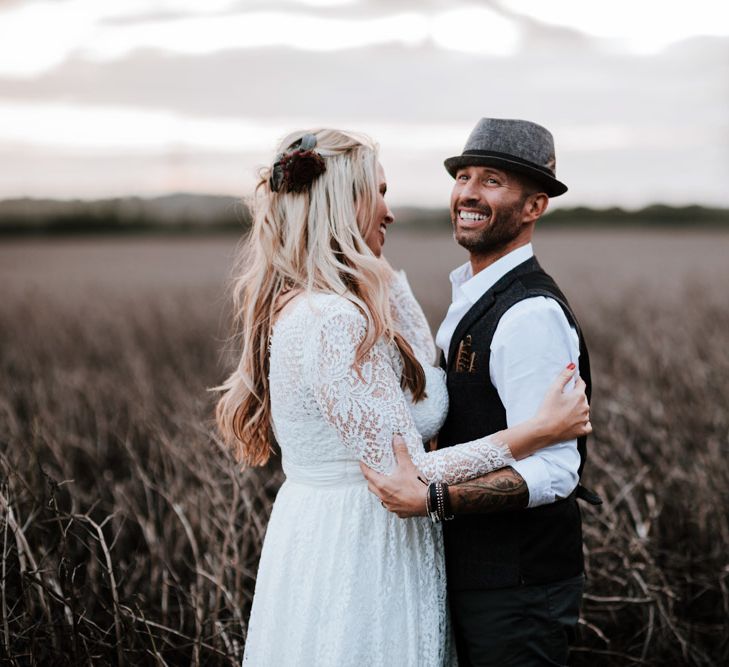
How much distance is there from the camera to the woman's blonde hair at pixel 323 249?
200cm

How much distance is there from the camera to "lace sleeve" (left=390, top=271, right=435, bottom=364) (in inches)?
88.2

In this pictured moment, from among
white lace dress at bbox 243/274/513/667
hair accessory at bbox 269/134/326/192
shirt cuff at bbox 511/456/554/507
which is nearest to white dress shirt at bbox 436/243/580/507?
shirt cuff at bbox 511/456/554/507

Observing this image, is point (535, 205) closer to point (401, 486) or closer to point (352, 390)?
point (352, 390)

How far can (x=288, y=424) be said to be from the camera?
2.07 metres

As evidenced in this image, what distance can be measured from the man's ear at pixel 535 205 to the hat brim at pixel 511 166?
2cm

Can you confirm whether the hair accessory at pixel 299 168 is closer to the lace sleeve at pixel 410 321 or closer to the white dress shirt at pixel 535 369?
the lace sleeve at pixel 410 321

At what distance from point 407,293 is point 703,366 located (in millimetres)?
4139

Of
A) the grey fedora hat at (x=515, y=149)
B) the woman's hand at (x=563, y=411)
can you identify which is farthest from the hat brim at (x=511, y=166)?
the woman's hand at (x=563, y=411)

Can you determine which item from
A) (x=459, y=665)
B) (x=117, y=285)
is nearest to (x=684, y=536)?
(x=459, y=665)

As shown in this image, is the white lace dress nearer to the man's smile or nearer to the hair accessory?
the hair accessory

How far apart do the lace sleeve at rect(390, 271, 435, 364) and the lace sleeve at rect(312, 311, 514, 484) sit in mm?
327

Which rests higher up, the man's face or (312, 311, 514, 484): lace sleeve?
the man's face

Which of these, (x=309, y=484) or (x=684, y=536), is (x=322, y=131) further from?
(x=684, y=536)

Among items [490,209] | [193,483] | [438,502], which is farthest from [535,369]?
[193,483]
